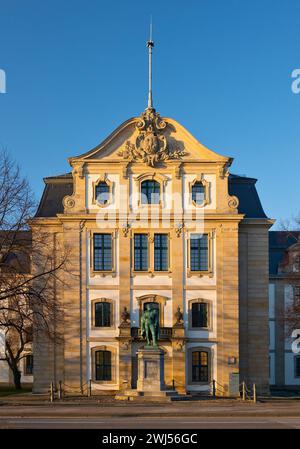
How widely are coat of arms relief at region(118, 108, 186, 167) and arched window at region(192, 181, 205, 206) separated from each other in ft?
6.53

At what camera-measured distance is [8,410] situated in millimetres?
33531

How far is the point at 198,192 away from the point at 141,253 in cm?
503

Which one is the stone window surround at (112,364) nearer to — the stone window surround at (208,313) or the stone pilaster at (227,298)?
the stone window surround at (208,313)

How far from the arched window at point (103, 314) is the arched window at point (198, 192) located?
814cm

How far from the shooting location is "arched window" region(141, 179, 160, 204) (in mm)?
48625

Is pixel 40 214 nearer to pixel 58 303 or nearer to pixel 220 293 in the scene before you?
pixel 58 303

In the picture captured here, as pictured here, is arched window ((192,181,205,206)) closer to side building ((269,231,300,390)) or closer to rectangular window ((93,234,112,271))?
rectangular window ((93,234,112,271))

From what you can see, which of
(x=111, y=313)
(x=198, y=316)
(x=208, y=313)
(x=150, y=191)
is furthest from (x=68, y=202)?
(x=208, y=313)

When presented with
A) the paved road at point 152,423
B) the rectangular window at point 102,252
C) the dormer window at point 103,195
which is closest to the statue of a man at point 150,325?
the rectangular window at point 102,252

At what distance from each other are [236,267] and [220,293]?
1825 mm

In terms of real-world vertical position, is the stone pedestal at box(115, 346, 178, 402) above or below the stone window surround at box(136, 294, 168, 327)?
below

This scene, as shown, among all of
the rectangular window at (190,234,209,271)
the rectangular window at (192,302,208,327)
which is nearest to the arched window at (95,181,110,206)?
the rectangular window at (190,234,209,271)

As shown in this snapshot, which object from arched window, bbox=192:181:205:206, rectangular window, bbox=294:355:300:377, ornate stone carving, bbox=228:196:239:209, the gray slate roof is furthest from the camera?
the gray slate roof
